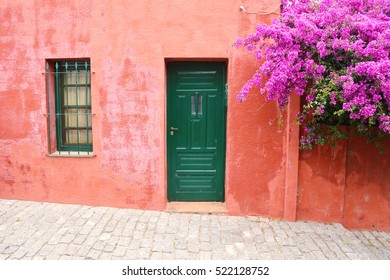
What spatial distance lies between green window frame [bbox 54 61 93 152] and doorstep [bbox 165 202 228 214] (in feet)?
5.58

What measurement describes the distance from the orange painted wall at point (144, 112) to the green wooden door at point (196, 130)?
25 centimetres

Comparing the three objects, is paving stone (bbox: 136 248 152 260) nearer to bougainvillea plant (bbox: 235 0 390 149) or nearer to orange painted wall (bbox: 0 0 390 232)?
orange painted wall (bbox: 0 0 390 232)

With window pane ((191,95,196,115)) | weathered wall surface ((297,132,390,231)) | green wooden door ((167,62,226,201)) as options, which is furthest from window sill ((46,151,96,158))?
weathered wall surface ((297,132,390,231))

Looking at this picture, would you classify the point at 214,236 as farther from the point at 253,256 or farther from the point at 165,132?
the point at 165,132

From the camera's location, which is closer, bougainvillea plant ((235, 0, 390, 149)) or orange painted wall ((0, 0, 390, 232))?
bougainvillea plant ((235, 0, 390, 149))

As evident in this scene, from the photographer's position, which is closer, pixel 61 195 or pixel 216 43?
pixel 216 43

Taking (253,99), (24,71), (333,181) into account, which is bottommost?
(333,181)

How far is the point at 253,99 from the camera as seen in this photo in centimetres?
411

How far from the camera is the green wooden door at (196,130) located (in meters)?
4.39

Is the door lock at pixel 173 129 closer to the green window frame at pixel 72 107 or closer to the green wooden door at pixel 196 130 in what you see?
the green wooden door at pixel 196 130

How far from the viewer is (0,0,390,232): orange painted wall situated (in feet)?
13.4

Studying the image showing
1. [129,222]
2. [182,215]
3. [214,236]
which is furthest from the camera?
[182,215]

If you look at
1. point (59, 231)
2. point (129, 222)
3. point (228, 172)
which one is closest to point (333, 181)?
point (228, 172)
